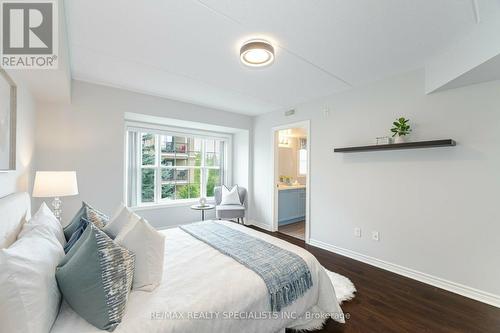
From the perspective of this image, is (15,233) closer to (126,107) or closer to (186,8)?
(186,8)

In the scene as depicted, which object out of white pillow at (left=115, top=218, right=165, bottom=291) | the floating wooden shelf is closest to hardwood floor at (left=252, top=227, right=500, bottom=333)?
→ white pillow at (left=115, top=218, right=165, bottom=291)

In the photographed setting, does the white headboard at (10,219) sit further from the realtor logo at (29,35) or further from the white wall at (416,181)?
the white wall at (416,181)

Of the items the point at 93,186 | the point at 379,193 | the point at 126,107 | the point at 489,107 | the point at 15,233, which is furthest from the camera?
the point at 126,107

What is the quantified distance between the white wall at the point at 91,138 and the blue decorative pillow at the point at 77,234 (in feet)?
5.94

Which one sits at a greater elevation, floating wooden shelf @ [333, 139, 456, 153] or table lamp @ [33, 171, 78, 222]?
floating wooden shelf @ [333, 139, 456, 153]

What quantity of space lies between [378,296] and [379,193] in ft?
4.18

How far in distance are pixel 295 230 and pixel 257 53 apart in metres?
3.59

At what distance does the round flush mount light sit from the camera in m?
2.04

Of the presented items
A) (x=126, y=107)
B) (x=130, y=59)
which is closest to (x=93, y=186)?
(x=126, y=107)

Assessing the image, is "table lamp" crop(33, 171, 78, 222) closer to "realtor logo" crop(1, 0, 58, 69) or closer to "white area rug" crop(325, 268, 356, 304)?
"realtor logo" crop(1, 0, 58, 69)

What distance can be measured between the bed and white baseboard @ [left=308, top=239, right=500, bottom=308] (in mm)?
1516

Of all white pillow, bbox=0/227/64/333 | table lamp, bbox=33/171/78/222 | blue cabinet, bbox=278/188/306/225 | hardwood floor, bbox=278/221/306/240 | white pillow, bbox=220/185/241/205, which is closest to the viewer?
white pillow, bbox=0/227/64/333

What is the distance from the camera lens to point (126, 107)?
11.2 ft

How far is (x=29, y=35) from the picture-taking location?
5.33 ft
